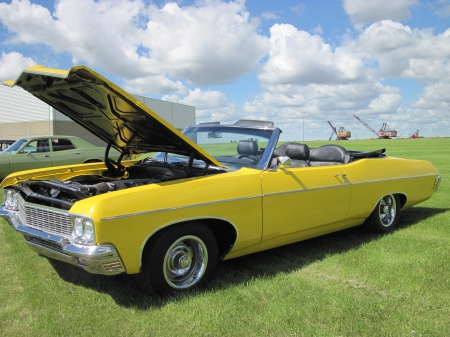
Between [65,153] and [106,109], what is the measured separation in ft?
26.2

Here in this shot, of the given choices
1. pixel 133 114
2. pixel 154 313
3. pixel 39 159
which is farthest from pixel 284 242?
pixel 39 159

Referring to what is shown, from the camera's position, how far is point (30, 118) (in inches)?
1172

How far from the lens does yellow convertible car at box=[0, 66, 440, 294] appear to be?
2.94 metres

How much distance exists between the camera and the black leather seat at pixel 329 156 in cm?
512

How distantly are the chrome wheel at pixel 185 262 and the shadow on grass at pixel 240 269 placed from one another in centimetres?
12

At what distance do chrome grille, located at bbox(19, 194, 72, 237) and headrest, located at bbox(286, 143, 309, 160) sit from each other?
2773 mm

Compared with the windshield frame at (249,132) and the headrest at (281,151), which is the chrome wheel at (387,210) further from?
the windshield frame at (249,132)

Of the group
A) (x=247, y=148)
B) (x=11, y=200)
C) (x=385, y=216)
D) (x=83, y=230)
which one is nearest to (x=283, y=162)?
(x=247, y=148)

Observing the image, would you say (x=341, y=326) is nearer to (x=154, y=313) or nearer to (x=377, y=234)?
(x=154, y=313)

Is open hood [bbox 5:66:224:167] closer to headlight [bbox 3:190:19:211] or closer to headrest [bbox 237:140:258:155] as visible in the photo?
headrest [bbox 237:140:258:155]

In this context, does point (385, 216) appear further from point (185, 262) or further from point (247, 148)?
point (185, 262)

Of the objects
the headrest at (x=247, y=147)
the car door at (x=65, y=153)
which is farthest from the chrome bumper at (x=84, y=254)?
the car door at (x=65, y=153)

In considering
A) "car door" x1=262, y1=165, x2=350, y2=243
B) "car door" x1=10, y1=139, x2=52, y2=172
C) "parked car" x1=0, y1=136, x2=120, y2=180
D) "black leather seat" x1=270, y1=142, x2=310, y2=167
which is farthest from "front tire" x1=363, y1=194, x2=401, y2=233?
"car door" x1=10, y1=139, x2=52, y2=172

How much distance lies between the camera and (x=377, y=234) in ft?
17.2
